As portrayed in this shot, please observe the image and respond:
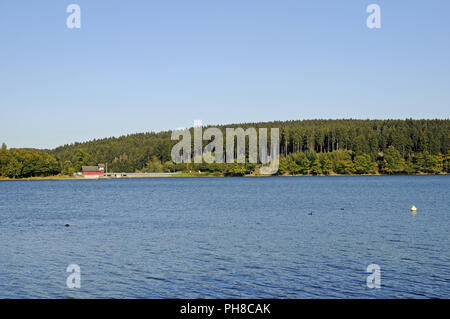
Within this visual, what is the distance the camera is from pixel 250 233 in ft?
139

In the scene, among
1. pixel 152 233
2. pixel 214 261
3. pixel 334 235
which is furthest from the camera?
pixel 152 233

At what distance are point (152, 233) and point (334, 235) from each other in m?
15.7
